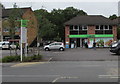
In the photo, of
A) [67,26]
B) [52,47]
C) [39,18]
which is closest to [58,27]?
[67,26]

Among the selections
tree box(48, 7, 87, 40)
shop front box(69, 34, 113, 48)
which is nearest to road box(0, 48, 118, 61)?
shop front box(69, 34, 113, 48)

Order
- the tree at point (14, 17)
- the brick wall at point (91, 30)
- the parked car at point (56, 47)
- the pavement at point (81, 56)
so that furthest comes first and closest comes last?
the brick wall at point (91, 30) < the parked car at point (56, 47) < the tree at point (14, 17) < the pavement at point (81, 56)

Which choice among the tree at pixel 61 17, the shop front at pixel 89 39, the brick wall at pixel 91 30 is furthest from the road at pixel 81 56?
the tree at pixel 61 17

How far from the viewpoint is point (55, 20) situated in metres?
74.2

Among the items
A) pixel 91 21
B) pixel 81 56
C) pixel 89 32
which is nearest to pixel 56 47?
pixel 89 32

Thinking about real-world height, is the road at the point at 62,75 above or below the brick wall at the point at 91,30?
below

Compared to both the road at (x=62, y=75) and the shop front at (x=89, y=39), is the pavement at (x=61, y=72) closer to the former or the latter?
the road at (x=62, y=75)

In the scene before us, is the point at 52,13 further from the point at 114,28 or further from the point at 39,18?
the point at 39,18

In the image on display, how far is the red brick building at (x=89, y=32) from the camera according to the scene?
5191 cm

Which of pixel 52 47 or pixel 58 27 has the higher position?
pixel 58 27

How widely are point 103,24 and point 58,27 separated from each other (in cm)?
2319

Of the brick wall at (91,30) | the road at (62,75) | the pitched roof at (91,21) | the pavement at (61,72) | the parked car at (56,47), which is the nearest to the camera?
the road at (62,75)

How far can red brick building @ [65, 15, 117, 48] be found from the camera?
2044 inches

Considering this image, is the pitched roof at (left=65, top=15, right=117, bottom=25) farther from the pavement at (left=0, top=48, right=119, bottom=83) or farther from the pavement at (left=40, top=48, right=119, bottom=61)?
the pavement at (left=0, top=48, right=119, bottom=83)
